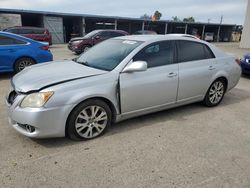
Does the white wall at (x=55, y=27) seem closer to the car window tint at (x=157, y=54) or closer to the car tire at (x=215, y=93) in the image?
the car tire at (x=215, y=93)

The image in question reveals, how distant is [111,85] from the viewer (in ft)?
11.4

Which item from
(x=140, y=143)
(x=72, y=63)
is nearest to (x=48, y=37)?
(x=72, y=63)

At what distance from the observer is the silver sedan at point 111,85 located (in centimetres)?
310

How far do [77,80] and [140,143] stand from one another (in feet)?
4.18

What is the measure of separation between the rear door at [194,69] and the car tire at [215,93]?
203mm

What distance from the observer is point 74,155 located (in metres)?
3.08

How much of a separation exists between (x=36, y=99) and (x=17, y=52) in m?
4.90

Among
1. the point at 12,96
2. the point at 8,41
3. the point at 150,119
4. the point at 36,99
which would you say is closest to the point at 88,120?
the point at 36,99

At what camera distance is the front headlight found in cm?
302

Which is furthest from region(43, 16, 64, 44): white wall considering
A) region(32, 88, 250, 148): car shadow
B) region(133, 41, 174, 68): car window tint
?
region(133, 41, 174, 68): car window tint

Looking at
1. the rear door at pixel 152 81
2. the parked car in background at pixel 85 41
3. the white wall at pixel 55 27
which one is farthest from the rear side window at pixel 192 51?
the white wall at pixel 55 27

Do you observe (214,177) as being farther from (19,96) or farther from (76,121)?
(19,96)

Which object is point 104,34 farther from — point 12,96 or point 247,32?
point 247,32

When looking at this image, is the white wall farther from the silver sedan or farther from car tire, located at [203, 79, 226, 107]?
car tire, located at [203, 79, 226, 107]
